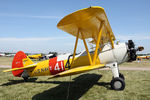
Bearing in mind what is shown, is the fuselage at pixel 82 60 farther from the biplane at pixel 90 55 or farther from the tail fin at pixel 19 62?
the tail fin at pixel 19 62

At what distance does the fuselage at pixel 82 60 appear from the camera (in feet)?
18.9

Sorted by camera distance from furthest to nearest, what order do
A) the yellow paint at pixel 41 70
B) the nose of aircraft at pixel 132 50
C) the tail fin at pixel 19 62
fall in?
the tail fin at pixel 19 62 < the yellow paint at pixel 41 70 < the nose of aircraft at pixel 132 50

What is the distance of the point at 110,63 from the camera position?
227 inches

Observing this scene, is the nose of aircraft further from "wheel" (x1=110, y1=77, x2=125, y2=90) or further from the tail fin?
the tail fin

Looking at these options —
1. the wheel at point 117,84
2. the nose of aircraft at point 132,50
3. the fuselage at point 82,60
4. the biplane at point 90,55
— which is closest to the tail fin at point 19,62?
the biplane at point 90,55

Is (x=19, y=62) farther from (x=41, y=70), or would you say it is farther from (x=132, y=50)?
(x=132, y=50)

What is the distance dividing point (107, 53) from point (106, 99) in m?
2.28

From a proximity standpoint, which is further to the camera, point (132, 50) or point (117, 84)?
point (132, 50)

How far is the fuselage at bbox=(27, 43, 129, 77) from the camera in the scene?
18.9ft

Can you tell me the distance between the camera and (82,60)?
6.08 metres

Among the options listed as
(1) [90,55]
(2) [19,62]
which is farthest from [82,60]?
(2) [19,62]

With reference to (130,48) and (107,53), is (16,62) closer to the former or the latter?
(107,53)

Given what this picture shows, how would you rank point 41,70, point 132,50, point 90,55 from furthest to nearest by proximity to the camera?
point 41,70
point 90,55
point 132,50

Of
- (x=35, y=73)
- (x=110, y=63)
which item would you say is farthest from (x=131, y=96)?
(x=35, y=73)
